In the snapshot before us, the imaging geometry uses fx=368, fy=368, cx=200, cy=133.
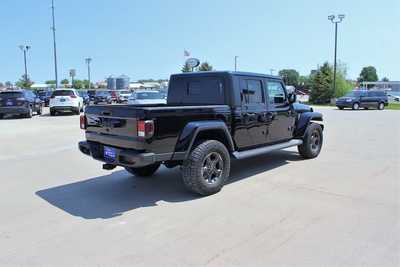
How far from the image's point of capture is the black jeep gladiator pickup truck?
499 cm

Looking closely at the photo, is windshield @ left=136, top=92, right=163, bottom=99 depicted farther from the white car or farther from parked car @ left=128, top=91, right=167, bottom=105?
the white car

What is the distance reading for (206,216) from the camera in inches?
184

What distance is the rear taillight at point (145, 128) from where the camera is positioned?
4820mm

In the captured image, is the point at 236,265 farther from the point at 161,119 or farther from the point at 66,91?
the point at 66,91

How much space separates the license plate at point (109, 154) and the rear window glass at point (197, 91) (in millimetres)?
1961

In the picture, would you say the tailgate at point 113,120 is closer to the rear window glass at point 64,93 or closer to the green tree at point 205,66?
the rear window glass at point 64,93

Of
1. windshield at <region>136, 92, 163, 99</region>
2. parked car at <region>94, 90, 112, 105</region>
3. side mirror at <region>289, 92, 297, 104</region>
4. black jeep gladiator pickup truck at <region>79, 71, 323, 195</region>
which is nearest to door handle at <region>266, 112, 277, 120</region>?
black jeep gladiator pickup truck at <region>79, 71, 323, 195</region>

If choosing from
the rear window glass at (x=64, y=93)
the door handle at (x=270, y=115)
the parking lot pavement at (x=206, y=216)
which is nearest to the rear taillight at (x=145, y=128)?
the parking lot pavement at (x=206, y=216)


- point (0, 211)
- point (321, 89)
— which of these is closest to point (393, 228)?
point (0, 211)

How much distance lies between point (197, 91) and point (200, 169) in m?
1.91

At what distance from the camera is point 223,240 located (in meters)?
3.94

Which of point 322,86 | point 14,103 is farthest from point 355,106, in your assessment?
point 14,103

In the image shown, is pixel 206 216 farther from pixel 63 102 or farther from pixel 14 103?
pixel 63 102

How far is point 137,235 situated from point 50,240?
0.94 metres
